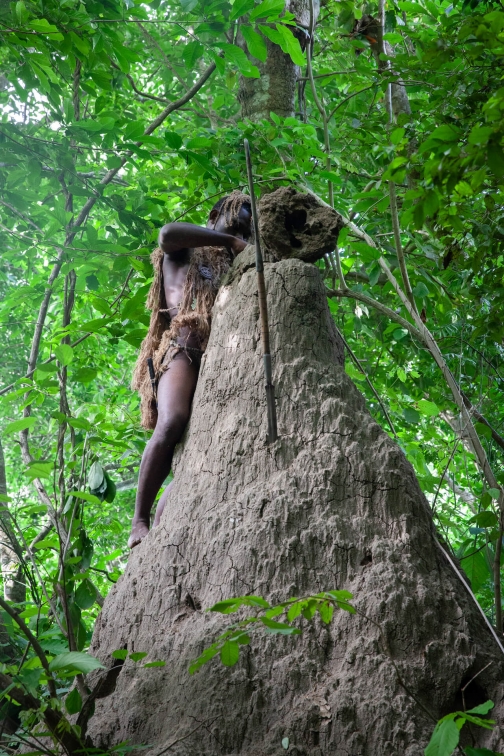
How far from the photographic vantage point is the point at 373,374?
586 cm

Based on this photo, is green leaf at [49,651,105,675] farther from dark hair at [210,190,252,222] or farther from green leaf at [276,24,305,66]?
green leaf at [276,24,305,66]

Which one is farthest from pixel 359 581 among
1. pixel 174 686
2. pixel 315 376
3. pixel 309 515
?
pixel 315 376

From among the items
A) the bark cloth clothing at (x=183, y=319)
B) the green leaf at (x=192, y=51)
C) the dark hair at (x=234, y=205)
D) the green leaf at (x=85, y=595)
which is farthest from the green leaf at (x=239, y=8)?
the green leaf at (x=85, y=595)

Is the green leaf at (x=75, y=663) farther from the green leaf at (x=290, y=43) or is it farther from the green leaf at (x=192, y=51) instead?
the green leaf at (x=192, y=51)

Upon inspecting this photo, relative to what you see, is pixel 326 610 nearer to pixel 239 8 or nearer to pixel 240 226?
pixel 240 226

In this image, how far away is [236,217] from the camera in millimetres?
3291

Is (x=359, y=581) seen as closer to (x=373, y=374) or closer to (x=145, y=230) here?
(x=145, y=230)

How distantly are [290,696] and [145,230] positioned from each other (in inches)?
143

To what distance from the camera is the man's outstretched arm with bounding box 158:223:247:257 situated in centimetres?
306

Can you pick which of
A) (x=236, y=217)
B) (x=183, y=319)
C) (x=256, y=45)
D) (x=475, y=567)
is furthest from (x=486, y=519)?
(x=256, y=45)

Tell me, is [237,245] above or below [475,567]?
above

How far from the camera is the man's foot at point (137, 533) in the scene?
2845mm

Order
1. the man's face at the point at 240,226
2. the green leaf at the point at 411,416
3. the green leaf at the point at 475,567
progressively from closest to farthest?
the green leaf at the point at 475,567 < the man's face at the point at 240,226 < the green leaf at the point at 411,416

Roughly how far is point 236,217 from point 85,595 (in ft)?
6.08
